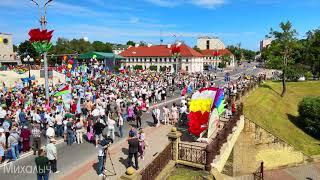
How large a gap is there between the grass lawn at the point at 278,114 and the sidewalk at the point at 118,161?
10.7 m

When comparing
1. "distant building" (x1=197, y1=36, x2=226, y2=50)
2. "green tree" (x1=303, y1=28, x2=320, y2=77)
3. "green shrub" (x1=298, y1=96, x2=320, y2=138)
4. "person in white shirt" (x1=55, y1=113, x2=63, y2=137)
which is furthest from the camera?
"distant building" (x1=197, y1=36, x2=226, y2=50)

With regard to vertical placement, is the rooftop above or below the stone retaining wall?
above

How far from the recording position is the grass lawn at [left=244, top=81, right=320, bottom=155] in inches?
1130

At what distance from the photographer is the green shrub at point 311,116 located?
32375 mm

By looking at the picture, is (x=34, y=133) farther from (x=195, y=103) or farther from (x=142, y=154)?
(x=195, y=103)

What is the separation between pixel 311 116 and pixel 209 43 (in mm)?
114848

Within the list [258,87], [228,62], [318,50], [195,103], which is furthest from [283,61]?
[228,62]

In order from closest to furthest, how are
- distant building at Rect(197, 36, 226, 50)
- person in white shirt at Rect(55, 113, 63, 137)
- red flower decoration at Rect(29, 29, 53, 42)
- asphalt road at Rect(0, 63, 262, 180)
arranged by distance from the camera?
asphalt road at Rect(0, 63, 262, 180) < person in white shirt at Rect(55, 113, 63, 137) < red flower decoration at Rect(29, 29, 53, 42) < distant building at Rect(197, 36, 226, 50)

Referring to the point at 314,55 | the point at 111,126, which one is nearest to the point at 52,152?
the point at 111,126

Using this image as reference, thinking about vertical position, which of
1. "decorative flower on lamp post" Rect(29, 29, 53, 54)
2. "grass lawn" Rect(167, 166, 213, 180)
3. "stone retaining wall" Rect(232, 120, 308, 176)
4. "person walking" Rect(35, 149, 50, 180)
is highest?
"decorative flower on lamp post" Rect(29, 29, 53, 54)

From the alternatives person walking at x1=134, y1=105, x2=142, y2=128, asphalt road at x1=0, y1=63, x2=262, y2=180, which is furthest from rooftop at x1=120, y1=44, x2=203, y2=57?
asphalt road at x1=0, y1=63, x2=262, y2=180

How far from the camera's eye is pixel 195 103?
1670cm

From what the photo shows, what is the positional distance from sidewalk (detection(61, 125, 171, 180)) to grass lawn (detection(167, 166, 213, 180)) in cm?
133

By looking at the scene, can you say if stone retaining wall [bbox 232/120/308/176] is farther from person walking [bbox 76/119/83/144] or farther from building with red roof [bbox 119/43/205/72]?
building with red roof [bbox 119/43/205/72]
